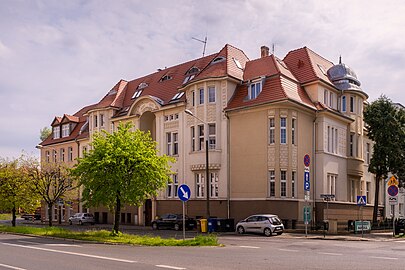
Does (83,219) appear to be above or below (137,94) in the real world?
below

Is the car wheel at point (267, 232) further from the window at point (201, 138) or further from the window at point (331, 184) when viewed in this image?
the window at point (201, 138)

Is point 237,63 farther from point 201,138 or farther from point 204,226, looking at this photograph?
point 204,226

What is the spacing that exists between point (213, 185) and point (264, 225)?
Answer: 8.83 m

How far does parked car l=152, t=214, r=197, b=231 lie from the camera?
1441 inches

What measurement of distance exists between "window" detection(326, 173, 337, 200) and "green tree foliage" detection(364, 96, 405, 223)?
3254 millimetres

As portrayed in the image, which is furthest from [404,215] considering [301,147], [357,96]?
[301,147]

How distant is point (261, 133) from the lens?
35625 mm

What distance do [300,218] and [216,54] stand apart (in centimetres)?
1641

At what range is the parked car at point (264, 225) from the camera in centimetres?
2970

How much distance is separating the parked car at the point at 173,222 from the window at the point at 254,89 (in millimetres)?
10610

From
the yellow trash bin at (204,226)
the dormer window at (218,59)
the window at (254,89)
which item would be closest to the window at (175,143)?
the dormer window at (218,59)

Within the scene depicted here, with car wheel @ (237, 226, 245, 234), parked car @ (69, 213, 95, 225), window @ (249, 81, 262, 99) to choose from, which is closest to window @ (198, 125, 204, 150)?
window @ (249, 81, 262, 99)

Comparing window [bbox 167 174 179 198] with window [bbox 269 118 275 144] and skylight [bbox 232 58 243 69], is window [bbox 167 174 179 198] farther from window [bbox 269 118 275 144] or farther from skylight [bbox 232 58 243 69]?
skylight [bbox 232 58 243 69]

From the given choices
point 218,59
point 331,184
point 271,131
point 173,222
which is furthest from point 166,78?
point 331,184
